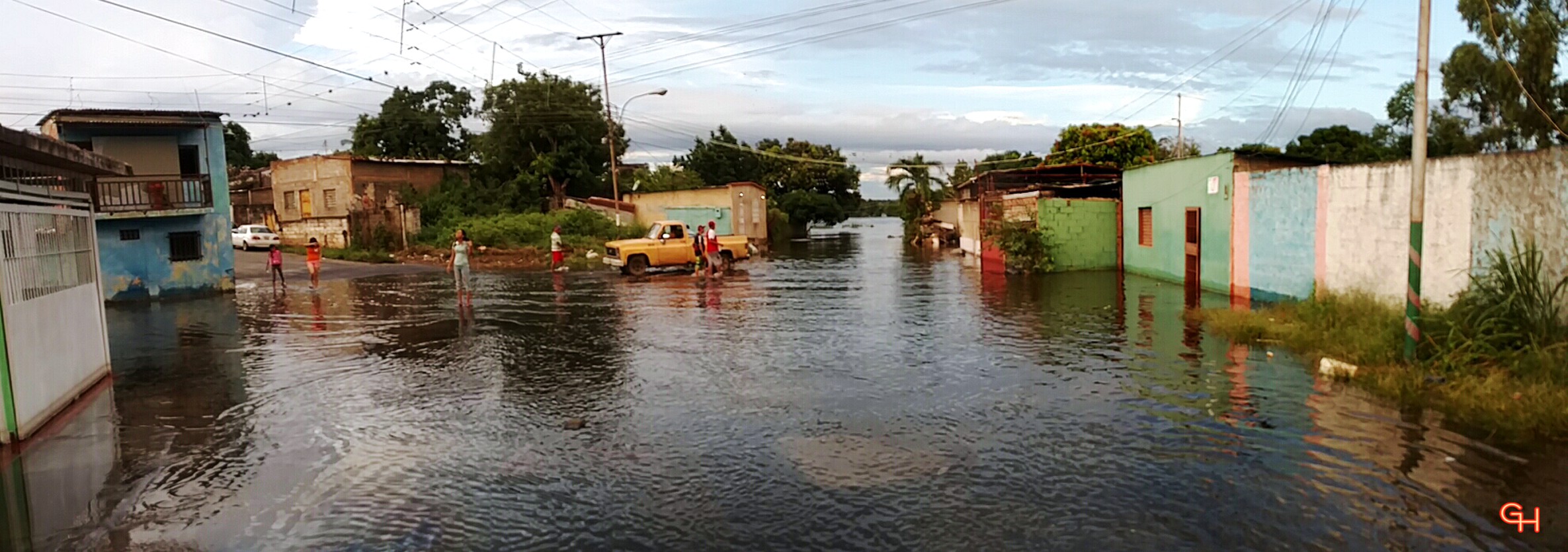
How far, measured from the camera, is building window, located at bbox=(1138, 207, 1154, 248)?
939 inches

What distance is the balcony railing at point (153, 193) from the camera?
75.5 ft

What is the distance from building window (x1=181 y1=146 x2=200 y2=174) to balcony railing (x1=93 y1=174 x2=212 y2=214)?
248 mm

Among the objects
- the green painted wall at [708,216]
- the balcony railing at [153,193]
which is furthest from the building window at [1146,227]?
the balcony railing at [153,193]

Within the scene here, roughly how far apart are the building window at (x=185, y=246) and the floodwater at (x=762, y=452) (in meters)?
11.3

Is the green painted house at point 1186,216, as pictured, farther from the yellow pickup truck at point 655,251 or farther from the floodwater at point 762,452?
the yellow pickup truck at point 655,251

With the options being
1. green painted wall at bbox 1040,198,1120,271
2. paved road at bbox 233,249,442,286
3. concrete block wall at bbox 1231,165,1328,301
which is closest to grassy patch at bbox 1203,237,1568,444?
concrete block wall at bbox 1231,165,1328,301

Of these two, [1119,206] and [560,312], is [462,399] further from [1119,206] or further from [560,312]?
[1119,206]

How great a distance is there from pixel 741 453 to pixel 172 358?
1016 centimetres

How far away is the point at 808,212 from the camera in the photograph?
75438 mm

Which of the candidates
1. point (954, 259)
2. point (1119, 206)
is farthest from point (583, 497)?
point (954, 259)

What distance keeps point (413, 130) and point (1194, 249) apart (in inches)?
1858

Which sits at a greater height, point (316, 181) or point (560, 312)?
point (316, 181)

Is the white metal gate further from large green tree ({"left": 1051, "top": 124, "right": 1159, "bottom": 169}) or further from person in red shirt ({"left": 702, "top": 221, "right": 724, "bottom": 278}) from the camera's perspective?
large green tree ({"left": 1051, "top": 124, "right": 1159, "bottom": 169})
